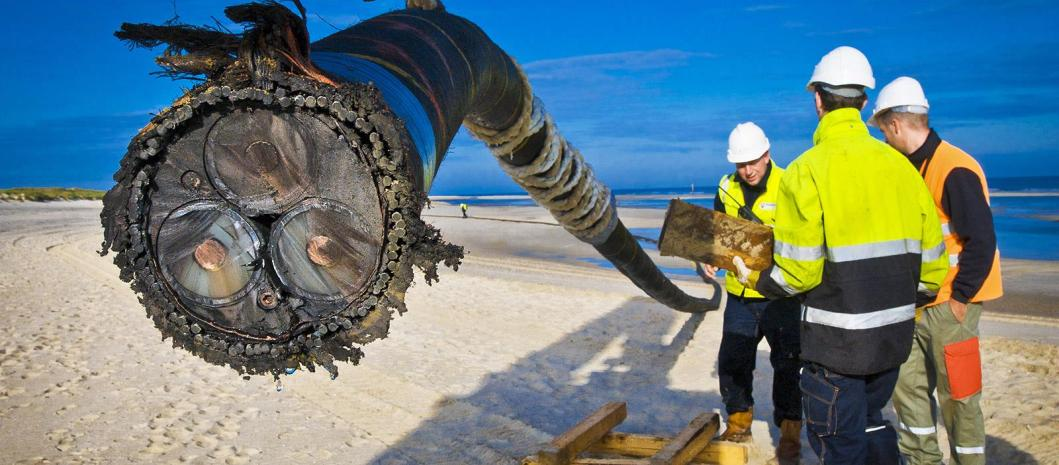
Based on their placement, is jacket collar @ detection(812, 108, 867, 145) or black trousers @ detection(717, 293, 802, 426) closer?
jacket collar @ detection(812, 108, 867, 145)

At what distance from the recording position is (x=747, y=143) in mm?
4734

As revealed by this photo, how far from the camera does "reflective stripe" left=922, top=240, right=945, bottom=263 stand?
3346mm

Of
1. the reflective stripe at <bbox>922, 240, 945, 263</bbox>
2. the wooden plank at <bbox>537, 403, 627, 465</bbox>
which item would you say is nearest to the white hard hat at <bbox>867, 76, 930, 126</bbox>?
the reflective stripe at <bbox>922, 240, 945, 263</bbox>

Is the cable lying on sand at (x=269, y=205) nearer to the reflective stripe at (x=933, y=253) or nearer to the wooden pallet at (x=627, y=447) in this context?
the reflective stripe at (x=933, y=253)

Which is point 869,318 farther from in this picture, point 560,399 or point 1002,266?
point 1002,266

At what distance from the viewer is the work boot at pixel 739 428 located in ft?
16.2

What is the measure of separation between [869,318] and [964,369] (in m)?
1.02

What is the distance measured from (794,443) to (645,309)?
5387 mm

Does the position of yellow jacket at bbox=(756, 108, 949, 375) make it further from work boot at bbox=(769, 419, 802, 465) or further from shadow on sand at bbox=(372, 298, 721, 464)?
shadow on sand at bbox=(372, 298, 721, 464)

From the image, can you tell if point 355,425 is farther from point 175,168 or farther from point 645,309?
point 645,309

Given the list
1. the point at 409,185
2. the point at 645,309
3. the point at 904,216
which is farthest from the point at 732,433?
the point at 645,309

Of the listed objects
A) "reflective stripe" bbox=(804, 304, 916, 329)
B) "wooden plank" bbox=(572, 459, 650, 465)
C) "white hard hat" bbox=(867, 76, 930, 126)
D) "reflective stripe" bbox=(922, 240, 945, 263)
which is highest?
"white hard hat" bbox=(867, 76, 930, 126)

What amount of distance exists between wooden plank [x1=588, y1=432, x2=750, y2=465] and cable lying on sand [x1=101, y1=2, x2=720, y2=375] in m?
3.46

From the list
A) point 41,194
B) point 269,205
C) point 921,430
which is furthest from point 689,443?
point 41,194
